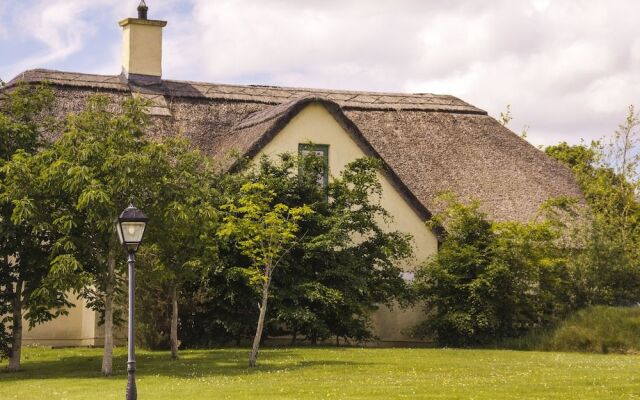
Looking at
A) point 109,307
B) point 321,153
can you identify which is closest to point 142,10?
point 321,153

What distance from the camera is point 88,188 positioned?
75.5 feet

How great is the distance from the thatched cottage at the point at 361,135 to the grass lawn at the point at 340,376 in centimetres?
665

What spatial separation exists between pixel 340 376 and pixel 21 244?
8066 mm

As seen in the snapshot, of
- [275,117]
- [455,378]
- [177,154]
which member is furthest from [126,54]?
[455,378]

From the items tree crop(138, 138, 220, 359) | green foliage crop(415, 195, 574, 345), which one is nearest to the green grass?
green foliage crop(415, 195, 574, 345)

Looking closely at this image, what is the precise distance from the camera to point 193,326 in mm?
31578

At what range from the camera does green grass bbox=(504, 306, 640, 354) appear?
30281 millimetres

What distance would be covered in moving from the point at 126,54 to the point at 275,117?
8491 mm

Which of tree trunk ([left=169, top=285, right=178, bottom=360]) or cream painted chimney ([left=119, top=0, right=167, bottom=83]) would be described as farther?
cream painted chimney ([left=119, top=0, right=167, bottom=83])

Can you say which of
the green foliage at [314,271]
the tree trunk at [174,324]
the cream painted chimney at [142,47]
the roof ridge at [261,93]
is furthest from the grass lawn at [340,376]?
the cream painted chimney at [142,47]

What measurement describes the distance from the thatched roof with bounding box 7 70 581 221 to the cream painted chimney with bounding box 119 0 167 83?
0.54m

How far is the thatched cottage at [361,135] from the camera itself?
34875 millimetres

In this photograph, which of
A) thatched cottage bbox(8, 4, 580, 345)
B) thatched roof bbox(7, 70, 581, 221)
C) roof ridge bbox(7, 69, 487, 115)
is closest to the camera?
thatched cottage bbox(8, 4, 580, 345)

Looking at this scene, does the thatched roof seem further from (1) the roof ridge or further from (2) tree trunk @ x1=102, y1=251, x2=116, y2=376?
(2) tree trunk @ x1=102, y1=251, x2=116, y2=376
